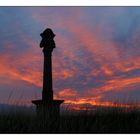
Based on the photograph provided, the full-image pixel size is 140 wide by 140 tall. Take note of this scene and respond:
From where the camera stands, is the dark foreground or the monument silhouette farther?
the monument silhouette

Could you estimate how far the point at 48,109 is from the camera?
9.55 metres

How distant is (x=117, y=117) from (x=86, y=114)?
2.81 ft

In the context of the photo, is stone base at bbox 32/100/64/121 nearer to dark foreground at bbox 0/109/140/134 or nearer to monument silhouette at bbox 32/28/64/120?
monument silhouette at bbox 32/28/64/120

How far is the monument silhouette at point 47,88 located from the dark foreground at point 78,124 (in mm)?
308

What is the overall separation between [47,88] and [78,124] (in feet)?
7.08

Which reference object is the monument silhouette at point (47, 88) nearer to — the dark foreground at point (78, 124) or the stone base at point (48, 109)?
the stone base at point (48, 109)

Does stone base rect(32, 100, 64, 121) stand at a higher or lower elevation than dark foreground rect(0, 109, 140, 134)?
higher

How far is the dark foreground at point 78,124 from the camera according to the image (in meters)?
7.79

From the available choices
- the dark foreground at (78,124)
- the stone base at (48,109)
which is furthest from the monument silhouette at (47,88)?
the dark foreground at (78,124)

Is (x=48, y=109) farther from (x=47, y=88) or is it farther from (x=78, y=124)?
(x=78, y=124)

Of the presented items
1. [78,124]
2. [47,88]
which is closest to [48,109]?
Result: [47,88]

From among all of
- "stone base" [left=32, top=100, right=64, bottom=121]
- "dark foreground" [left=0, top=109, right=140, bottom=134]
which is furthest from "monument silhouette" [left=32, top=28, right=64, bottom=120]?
"dark foreground" [left=0, top=109, right=140, bottom=134]

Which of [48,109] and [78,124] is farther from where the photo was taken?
[48,109]

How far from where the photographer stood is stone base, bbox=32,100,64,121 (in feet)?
30.5
